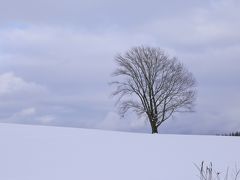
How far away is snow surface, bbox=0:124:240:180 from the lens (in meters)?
6.29

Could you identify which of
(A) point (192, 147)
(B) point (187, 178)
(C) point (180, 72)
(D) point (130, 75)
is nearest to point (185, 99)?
(C) point (180, 72)

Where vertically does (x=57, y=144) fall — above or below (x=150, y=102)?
below

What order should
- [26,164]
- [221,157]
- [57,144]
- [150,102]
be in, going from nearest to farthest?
[26,164]
[57,144]
[221,157]
[150,102]

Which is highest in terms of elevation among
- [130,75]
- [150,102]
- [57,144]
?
[130,75]

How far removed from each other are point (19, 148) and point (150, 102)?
27.7 metres

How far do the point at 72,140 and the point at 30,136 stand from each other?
73 centimetres

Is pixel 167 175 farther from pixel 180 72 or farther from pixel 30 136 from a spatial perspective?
pixel 180 72

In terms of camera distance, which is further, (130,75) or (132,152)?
(130,75)

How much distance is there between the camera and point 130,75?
35.3m

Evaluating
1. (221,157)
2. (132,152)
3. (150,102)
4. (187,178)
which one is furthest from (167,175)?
(150,102)

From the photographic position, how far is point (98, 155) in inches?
285

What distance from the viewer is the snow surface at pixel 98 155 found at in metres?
6.29

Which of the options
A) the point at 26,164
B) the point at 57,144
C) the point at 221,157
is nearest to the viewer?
the point at 26,164

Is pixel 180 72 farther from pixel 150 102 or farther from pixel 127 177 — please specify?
pixel 127 177
